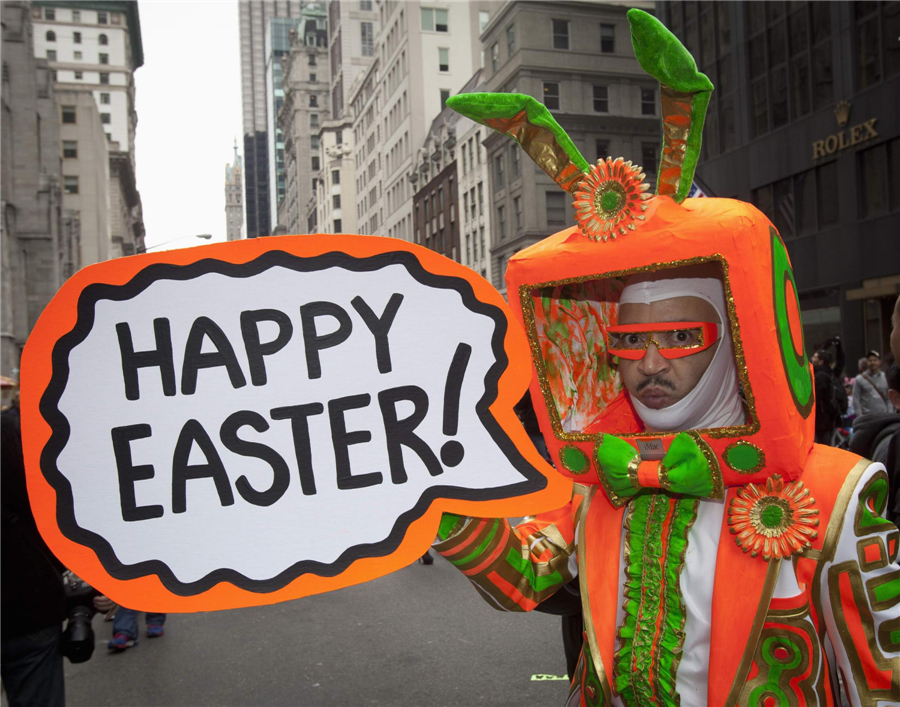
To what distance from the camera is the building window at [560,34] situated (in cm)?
3800

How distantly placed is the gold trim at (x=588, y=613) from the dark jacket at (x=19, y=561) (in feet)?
→ 7.14

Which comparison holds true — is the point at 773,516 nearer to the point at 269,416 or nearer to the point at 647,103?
the point at 269,416

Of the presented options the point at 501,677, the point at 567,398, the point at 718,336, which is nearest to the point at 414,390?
the point at 567,398

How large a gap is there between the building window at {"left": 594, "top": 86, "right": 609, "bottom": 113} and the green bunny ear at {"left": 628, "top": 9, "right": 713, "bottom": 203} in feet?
127

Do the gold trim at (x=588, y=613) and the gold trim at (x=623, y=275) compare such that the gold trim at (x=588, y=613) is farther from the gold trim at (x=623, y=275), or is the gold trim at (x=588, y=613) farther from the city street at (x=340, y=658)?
the city street at (x=340, y=658)

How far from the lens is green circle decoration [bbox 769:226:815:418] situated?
180 centimetres

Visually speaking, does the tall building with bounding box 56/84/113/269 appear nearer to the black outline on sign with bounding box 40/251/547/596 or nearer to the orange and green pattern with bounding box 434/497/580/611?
the black outline on sign with bounding box 40/251/547/596

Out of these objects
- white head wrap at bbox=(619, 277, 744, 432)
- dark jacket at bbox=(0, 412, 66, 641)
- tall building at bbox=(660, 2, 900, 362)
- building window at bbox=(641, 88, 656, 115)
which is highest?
building window at bbox=(641, 88, 656, 115)

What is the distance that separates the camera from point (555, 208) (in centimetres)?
3875

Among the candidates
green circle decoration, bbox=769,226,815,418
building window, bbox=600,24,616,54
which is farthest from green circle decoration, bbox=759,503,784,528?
building window, bbox=600,24,616,54

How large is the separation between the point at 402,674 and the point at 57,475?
3637 millimetres

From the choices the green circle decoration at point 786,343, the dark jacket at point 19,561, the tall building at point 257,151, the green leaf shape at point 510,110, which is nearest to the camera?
the green circle decoration at point 786,343

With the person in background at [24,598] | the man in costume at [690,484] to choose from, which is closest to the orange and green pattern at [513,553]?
the man in costume at [690,484]

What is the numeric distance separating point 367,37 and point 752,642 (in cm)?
10202
